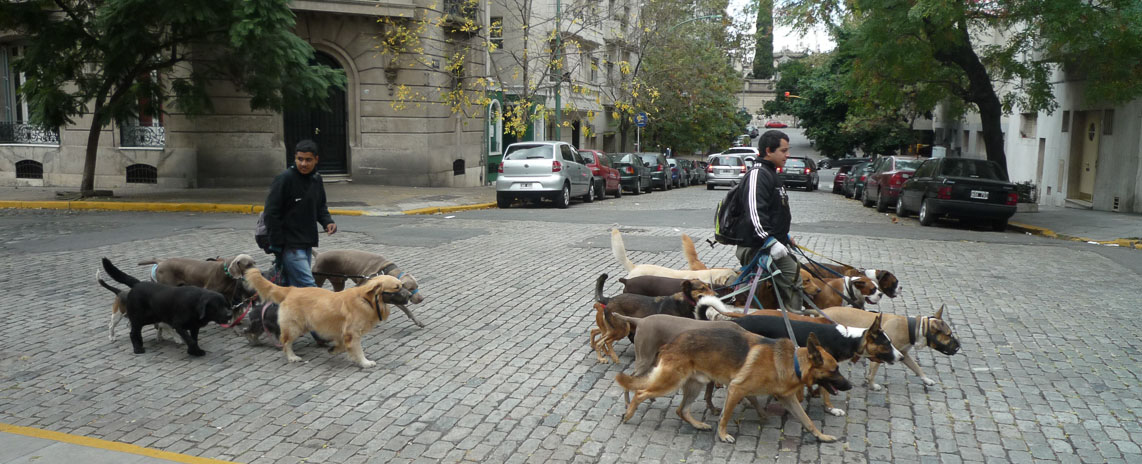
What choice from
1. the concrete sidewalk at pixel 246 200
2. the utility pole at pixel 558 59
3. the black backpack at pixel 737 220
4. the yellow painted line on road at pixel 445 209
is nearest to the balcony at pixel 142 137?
the concrete sidewalk at pixel 246 200

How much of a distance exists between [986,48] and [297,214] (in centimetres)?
2129

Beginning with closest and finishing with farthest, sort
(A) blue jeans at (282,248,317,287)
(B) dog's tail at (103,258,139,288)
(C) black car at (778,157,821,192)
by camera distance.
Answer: (B) dog's tail at (103,258,139,288)
(A) blue jeans at (282,248,317,287)
(C) black car at (778,157,821,192)

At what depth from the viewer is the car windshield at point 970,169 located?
18109 millimetres

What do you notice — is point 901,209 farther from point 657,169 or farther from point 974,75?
point 657,169

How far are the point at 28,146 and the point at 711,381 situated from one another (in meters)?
25.4

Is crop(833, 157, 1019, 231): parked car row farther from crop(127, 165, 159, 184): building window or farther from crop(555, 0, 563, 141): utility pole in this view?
crop(127, 165, 159, 184): building window

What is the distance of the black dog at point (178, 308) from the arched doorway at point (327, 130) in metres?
18.7

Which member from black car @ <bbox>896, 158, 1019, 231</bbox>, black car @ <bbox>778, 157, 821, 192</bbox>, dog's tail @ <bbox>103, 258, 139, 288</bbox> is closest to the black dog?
dog's tail @ <bbox>103, 258, 139, 288</bbox>

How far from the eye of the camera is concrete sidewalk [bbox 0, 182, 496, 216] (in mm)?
18562

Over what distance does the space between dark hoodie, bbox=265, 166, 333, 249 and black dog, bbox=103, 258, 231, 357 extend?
915 mm

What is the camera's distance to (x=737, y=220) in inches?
253

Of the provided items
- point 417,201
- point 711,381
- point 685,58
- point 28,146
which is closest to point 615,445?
point 711,381

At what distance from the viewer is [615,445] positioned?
5.07 m

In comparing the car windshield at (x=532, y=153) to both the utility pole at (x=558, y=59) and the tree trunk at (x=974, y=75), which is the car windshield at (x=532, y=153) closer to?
the utility pole at (x=558, y=59)
